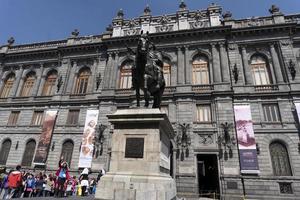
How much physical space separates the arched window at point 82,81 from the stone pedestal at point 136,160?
19.2 meters

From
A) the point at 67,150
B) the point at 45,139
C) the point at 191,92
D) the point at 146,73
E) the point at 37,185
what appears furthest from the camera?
the point at 45,139

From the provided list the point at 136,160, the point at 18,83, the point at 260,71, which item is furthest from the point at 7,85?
the point at 260,71

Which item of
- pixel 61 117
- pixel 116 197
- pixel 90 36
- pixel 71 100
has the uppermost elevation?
pixel 90 36

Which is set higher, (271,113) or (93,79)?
(93,79)

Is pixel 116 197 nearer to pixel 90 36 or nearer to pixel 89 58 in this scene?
pixel 89 58

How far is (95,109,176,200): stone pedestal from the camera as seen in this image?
19.1 ft

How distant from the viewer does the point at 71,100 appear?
77.8 ft

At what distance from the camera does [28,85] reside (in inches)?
1064

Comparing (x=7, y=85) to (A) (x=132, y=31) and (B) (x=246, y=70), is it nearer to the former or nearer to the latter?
(A) (x=132, y=31)

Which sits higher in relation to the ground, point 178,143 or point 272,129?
point 272,129

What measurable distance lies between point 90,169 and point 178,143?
8664mm

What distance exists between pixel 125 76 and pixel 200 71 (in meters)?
8.41

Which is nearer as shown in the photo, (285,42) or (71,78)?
(285,42)

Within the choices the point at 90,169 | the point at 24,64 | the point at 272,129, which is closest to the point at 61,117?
the point at 90,169
